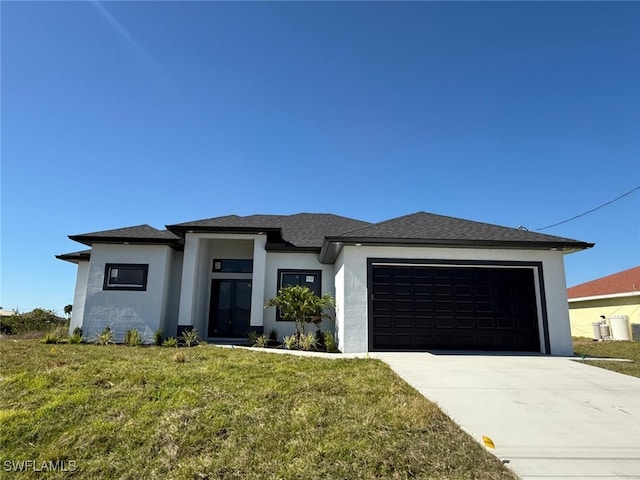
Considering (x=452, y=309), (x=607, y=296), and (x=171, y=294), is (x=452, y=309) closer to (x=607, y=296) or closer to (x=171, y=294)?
(x=171, y=294)

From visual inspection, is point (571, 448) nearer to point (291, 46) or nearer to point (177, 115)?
point (291, 46)

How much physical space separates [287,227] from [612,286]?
19094mm

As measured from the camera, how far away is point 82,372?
19.6ft

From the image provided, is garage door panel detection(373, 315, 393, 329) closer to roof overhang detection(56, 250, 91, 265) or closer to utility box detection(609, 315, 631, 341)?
roof overhang detection(56, 250, 91, 265)

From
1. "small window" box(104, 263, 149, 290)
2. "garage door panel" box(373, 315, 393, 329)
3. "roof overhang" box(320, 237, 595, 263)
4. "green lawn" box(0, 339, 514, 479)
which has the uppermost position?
"roof overhang" box(320, 237, 595, 263)

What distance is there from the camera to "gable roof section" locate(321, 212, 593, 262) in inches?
386

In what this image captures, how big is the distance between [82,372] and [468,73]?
1302 cm

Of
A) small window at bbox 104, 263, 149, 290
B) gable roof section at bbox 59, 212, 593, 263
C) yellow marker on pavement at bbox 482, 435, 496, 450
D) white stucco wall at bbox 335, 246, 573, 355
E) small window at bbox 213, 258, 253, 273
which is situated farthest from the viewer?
small window at bbox 213, 258, 253, 273

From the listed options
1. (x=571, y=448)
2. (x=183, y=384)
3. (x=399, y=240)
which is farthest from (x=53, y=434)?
(x=399, y=240)

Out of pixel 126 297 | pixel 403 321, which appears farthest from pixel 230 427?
pixel 126 297

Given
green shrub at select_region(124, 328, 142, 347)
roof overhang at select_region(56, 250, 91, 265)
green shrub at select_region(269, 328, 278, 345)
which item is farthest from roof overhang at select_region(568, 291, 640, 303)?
roof overhang at select_region(56, 250, 91, 265)

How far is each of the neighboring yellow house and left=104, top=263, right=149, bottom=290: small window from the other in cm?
2202

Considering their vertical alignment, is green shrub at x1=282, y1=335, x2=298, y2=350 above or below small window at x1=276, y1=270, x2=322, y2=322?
below

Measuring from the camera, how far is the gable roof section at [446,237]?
9797 mm
